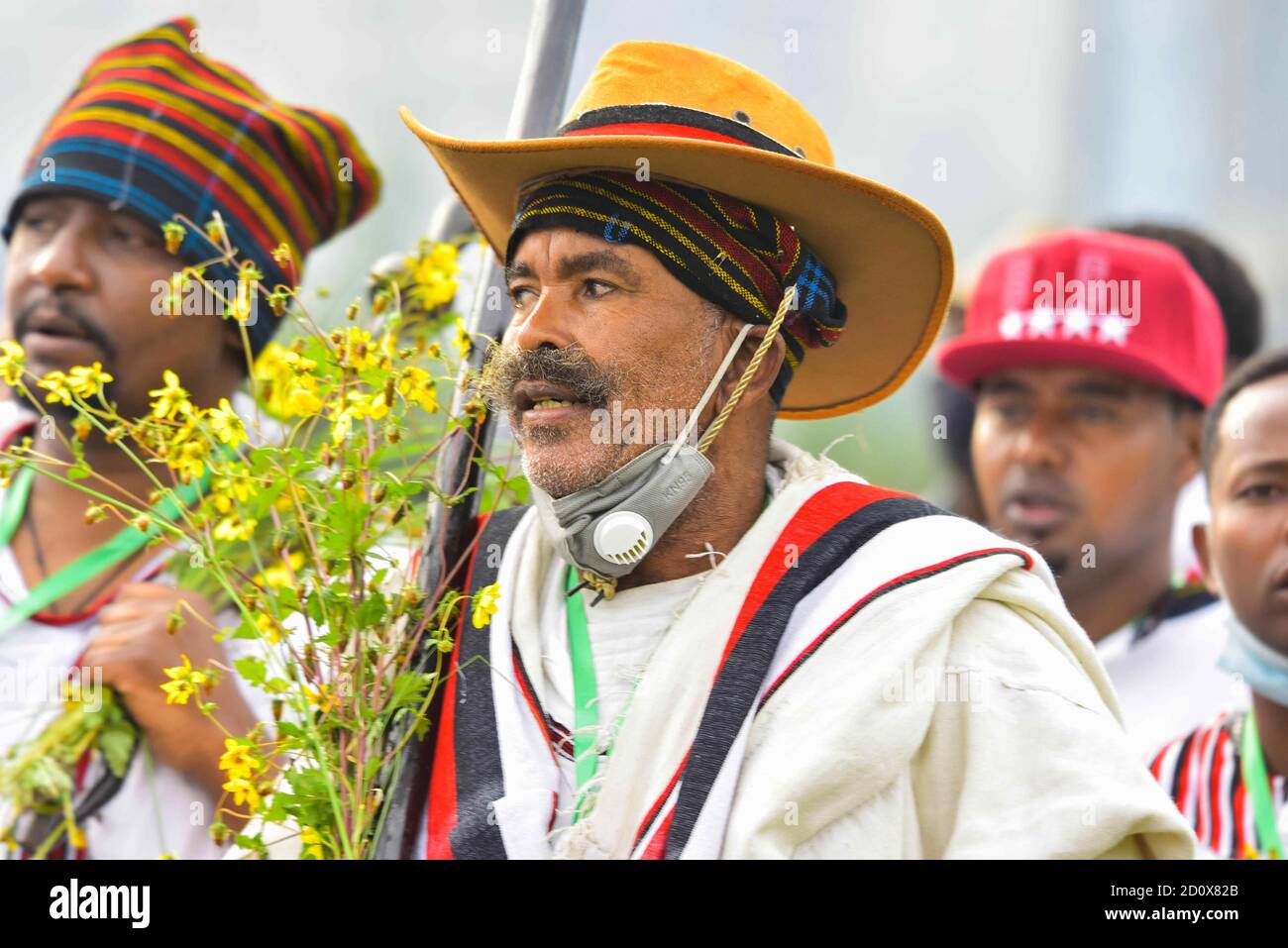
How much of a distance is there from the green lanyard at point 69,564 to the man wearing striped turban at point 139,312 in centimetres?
1

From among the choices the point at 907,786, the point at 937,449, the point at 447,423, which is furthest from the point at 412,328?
the point at 937,449

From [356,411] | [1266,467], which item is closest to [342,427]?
[356,411]

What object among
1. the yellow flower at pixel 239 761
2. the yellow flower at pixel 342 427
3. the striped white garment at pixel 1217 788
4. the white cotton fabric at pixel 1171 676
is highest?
the yellow flower at pixel 342 427

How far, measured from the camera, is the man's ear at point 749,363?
10.8 ft

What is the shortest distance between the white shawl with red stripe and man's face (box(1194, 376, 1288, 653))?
5.62 feet

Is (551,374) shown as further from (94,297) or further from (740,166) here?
(94,297)

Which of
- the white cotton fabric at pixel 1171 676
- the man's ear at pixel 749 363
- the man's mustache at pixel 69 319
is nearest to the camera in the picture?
the man's ear at pixel 749 363

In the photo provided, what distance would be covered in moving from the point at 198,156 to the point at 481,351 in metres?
1.75

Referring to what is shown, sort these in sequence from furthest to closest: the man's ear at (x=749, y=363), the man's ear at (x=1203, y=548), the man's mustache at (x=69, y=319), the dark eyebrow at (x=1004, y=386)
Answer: the dark eyebrow at (x=1004, y=386) → the man's ear at (x=1203, y=548) → the man's mustache at (x=69, y=319) → the man's ear at (x=749, y=363)

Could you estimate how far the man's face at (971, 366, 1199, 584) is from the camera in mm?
5320

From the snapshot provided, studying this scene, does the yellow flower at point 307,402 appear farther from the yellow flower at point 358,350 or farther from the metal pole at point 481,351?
the metal pole at point 481,351

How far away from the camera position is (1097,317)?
17.5ft

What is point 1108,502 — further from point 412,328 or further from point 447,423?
point 447,423

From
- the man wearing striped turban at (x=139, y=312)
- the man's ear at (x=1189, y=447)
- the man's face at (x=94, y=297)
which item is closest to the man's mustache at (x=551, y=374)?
the man wearing striped turban at (x=139, y=312)
